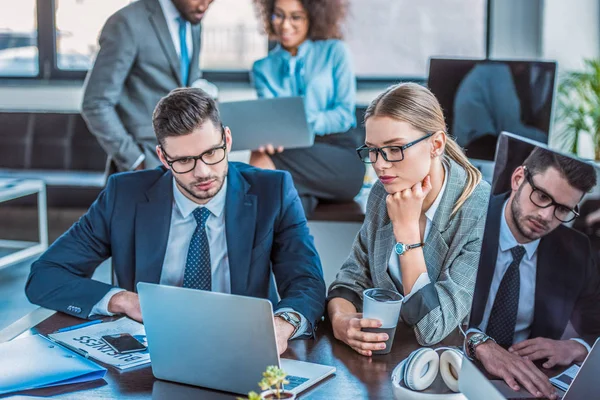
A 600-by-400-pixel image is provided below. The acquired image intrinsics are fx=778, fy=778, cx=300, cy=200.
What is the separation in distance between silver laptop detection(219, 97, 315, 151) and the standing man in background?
621 mm

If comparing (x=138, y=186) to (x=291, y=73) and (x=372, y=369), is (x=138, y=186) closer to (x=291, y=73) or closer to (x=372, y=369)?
(x=372, y=369)

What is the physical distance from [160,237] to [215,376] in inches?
29.7

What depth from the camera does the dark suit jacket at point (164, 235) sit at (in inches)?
80.6

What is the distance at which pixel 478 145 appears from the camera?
342cm

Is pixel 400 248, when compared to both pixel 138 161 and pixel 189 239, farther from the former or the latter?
pixel 138 161

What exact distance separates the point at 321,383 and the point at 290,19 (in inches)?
97.8

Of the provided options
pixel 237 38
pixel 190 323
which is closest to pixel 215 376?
pixel 190 323

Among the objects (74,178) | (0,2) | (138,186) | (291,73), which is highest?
(0,2)

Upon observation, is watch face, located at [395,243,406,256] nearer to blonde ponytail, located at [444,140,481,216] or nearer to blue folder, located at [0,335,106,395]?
blonde ponytail, located at [444,140,481,216]

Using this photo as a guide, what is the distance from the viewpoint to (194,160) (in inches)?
78.2

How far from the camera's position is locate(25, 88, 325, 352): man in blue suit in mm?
1992

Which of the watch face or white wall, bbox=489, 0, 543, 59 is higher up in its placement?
white wall, bbox=489, 0, 543, 59

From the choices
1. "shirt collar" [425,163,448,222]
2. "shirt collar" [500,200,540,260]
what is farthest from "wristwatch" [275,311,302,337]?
"shirt collar" [500,200,540,260]

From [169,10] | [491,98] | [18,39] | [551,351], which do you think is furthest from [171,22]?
[18,39]
